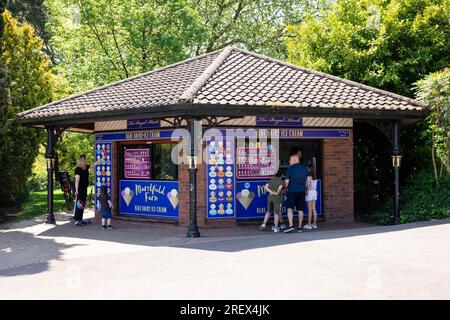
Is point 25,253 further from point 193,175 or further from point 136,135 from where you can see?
point 136,135

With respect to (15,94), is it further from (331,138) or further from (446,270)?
(446,270)

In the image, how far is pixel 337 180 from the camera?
46.5ft

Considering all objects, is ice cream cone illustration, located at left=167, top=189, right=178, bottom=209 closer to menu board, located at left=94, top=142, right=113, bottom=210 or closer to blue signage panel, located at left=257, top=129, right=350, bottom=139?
menu board, located at left=94, top=142, right=113, bottom=210

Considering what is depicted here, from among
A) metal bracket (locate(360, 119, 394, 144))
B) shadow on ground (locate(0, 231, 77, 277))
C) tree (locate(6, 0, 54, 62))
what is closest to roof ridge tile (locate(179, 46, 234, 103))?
shadow on ground (locate(0, 231, 77, 277))

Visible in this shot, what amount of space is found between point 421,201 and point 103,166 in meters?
8.62

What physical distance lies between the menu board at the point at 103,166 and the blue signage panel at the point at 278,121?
4438 millimetres

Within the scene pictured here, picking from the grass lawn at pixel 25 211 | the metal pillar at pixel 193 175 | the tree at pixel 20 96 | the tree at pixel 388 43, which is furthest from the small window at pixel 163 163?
the tree at pixel 388 43

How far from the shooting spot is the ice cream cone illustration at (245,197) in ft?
43.4

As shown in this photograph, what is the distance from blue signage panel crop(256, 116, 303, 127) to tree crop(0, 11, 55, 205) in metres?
9.44

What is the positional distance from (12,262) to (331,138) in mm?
8521
